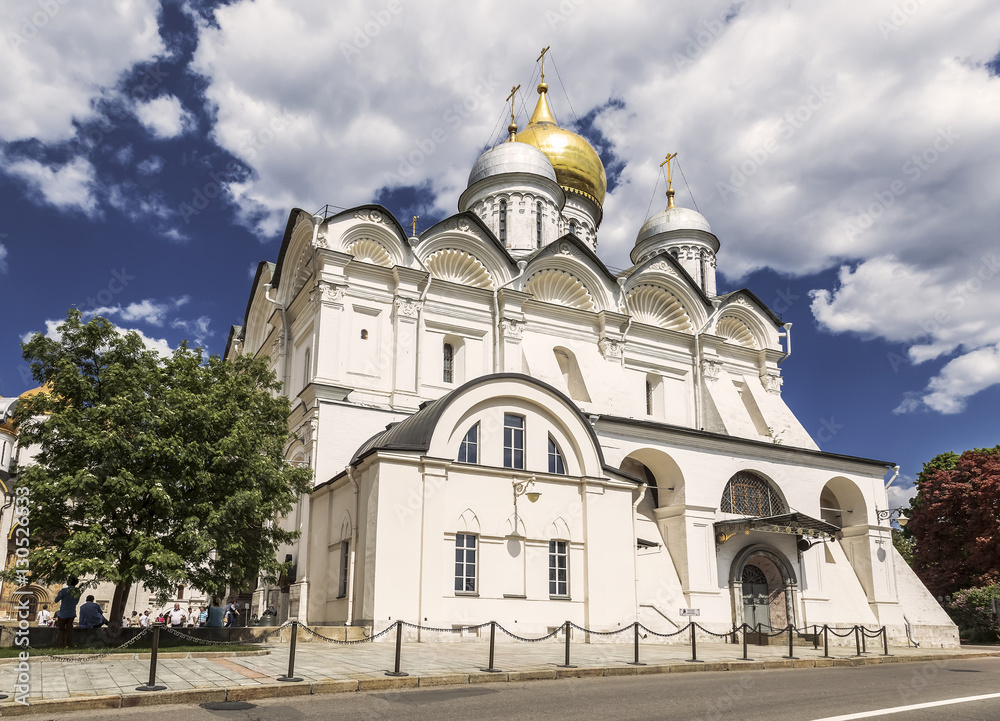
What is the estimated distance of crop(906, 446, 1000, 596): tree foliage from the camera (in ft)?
96.3

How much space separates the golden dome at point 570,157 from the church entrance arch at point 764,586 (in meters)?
20.0

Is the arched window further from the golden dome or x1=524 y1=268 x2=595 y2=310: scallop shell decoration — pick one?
the golden dome

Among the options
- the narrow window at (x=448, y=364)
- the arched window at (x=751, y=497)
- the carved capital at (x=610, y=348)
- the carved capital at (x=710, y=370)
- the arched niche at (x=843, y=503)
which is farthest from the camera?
the carved capital at (x=710, y=370)

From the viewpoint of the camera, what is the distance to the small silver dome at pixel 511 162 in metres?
33.0

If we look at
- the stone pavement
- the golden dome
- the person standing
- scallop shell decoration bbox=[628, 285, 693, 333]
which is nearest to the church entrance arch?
the stone pavement

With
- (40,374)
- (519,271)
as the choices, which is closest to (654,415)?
(519,271)

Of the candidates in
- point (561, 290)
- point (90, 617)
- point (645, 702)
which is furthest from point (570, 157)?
point (645, 702)

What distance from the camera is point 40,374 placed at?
1633 centimetres

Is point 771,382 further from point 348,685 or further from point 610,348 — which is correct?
point 348,685

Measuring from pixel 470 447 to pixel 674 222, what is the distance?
76.5 feet

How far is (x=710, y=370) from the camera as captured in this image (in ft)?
102

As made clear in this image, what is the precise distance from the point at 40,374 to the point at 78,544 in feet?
14.0

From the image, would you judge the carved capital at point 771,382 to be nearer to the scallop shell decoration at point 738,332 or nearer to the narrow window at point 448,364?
the scallop shell decoration at point 738,332

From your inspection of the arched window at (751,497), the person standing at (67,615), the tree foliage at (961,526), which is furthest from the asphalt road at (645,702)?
the tree foliage at (961,526)
